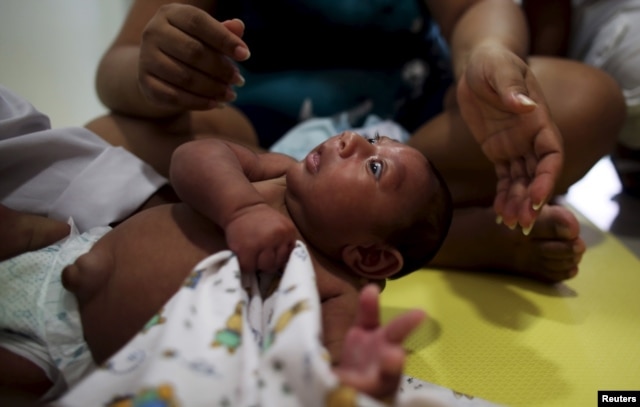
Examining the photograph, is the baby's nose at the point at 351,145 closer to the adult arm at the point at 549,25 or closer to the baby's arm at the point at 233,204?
the baby's arm at the point at 233,204

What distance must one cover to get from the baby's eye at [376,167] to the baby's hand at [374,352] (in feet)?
0.70

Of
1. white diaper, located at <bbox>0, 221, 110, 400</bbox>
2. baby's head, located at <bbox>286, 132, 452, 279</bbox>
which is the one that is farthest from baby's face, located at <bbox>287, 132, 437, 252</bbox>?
white diaper, located at <bbox>0, 221, 110, 400</bbox>

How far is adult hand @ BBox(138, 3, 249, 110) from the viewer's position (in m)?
0.68

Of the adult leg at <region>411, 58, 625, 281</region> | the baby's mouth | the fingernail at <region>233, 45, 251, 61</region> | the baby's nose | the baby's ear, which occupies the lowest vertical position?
the adult leg at <region>411, 58, 625, 281</region>

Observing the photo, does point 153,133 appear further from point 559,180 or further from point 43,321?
point 559,180

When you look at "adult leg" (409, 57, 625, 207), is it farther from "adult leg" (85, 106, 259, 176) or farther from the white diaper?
the white diaper

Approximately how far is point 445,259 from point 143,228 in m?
0.52

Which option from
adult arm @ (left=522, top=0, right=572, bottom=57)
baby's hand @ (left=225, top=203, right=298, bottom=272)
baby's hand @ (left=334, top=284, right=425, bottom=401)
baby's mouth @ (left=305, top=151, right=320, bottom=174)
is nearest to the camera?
baby's hand @ (left=334, top=284, right=425, bottom=401)

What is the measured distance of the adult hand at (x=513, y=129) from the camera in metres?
0.67

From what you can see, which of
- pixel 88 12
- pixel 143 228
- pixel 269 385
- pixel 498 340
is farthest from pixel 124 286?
pixel 88 12

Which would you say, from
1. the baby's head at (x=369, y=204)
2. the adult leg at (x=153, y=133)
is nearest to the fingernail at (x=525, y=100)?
the baby's head at (x=369, y=204)

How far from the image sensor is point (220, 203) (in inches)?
22.5

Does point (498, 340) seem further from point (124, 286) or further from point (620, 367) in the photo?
point (124, 286)

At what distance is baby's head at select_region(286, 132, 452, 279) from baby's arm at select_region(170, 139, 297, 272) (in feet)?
0.21
